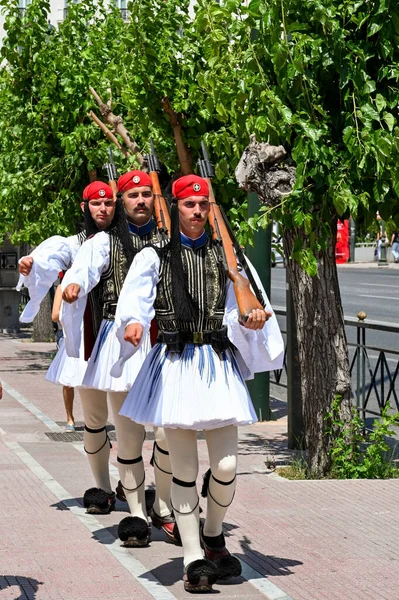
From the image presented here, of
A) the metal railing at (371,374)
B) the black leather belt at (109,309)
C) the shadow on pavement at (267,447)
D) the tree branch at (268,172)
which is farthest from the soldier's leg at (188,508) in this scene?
the metal railing at (371,374)

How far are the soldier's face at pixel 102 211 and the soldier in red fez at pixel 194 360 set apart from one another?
1.43 m

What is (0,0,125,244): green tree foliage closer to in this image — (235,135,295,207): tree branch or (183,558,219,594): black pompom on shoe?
(235,135,295,207): tree branch

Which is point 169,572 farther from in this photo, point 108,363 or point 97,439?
point 97,439

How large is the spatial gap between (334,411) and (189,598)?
339 centimetres

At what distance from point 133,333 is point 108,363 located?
4.82ft

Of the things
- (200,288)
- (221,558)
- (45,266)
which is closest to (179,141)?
(45,266)

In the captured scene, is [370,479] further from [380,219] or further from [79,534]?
[79,534]

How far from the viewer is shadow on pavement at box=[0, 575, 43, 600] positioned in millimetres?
5824

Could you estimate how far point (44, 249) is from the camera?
26.7 ft

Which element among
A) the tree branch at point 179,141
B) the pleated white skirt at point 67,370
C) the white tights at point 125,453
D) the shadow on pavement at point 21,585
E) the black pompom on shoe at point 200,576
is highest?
the tree branch at point 179,141

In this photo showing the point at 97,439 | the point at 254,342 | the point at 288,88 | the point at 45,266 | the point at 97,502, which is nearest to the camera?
the point at 254,342

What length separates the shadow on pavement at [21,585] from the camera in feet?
19.1

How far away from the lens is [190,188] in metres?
6.11

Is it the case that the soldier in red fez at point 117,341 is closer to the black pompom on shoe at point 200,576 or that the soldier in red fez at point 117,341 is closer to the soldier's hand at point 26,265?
the soldier's hand at point 26,265
